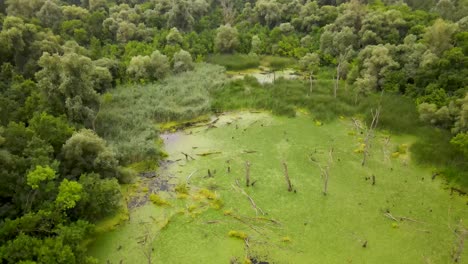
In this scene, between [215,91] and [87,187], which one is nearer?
[87,187]

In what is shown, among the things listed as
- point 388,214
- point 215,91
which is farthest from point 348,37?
point 388,214

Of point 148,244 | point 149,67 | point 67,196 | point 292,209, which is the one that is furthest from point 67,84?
point 292,209

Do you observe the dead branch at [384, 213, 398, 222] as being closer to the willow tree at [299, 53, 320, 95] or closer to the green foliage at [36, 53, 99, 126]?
the green foliage at [36, 53, 99, 126]

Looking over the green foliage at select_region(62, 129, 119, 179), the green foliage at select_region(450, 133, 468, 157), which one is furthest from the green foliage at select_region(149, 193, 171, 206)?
the green foliage at select_region(450, 133, 468, 157)

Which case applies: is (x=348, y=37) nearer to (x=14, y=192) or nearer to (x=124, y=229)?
(x=124, y=229)

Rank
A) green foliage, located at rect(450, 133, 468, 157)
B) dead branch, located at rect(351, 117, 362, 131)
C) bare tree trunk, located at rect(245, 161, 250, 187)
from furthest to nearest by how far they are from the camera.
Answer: dead branch, located at rect(351, 117, 362, 131) < green foliage, located at rect(450, 133, 468, 157) < bare tree trunk, located at rect(245, 161, 250, 187)

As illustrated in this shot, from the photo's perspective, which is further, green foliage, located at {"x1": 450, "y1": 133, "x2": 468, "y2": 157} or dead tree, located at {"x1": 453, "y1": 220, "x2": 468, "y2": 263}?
green foliage, located at {"x1": 450, "y1": 133, "x2": 468, "y2": 157}

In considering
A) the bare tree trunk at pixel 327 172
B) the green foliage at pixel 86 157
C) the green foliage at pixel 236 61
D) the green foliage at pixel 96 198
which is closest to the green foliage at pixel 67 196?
the green foliage at pixel 96 198
